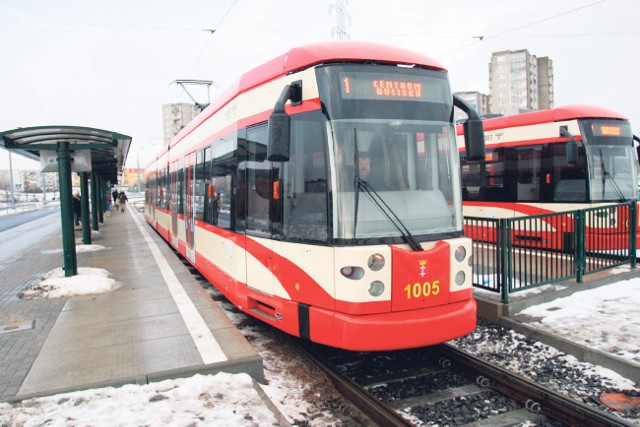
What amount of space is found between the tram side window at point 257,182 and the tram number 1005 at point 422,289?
5.68 feet

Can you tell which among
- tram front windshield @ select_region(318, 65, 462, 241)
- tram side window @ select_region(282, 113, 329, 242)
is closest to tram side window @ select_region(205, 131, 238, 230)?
tram side window @ select_region(282, 113, 329, 242)

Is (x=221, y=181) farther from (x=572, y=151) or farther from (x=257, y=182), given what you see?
(x=572, y=151)

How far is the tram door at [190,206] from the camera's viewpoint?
1016 cm

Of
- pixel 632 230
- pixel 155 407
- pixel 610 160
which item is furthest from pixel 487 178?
pixel 155 407

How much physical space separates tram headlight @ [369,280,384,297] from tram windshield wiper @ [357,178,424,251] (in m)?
0.53

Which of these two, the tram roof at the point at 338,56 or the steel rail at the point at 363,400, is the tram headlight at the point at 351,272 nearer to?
the steel rail at the point at 363,400

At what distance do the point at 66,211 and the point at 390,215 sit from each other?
7.06 meters

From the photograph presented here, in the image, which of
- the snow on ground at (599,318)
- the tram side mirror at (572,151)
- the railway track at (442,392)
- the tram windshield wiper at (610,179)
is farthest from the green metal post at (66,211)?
the tram windshield wiper at (610,179)

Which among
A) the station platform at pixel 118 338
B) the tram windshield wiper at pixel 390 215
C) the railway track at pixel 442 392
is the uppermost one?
the tram windshield wiper at pixel 390 215

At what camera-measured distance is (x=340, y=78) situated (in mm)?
5270

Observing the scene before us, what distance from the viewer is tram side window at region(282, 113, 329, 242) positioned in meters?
5.26

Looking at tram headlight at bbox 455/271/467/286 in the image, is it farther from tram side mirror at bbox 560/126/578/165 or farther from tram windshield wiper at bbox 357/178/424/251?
tram side mirror at bbox 560/126/578/165

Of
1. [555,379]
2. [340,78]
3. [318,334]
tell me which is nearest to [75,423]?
[318,334]

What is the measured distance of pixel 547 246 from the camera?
8234mm
